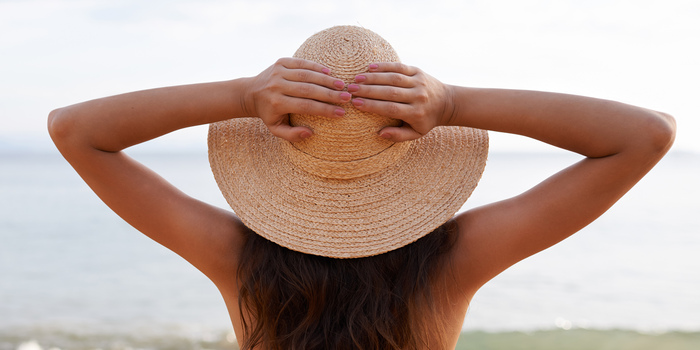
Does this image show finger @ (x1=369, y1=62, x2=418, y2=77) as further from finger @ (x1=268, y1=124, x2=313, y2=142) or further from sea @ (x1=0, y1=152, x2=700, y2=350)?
sea @ (x1=0, y1=152, x2=700, y2=350)

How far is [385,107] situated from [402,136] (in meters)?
0.10

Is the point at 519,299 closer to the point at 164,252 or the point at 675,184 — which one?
the point at 164,252

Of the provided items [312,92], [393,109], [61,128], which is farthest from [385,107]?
[61,128]

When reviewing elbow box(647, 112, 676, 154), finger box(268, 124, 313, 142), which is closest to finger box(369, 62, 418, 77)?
finger box(268, 124, 313, 142)

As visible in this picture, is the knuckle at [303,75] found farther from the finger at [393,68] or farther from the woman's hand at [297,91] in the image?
the finger at [393,68]

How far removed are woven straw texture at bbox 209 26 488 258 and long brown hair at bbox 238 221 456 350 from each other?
0.18ft

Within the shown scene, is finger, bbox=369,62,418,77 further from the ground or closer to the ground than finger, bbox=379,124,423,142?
further from the ground

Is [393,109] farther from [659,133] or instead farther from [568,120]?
[659,133]

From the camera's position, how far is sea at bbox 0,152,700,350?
694 centimetres

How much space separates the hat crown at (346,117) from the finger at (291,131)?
0.04 metres

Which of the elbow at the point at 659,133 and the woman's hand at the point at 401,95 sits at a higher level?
the woman's hand at the point at 401,95

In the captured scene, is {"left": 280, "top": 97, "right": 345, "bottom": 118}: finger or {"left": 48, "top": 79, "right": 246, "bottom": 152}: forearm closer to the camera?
{"left": 280, "top": 97, "right": 345, "bottom": 118}: finger

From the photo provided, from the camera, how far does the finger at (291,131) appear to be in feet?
4.61

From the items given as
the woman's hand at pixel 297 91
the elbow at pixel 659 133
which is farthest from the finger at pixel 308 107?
the elbow at pixel 659 133
